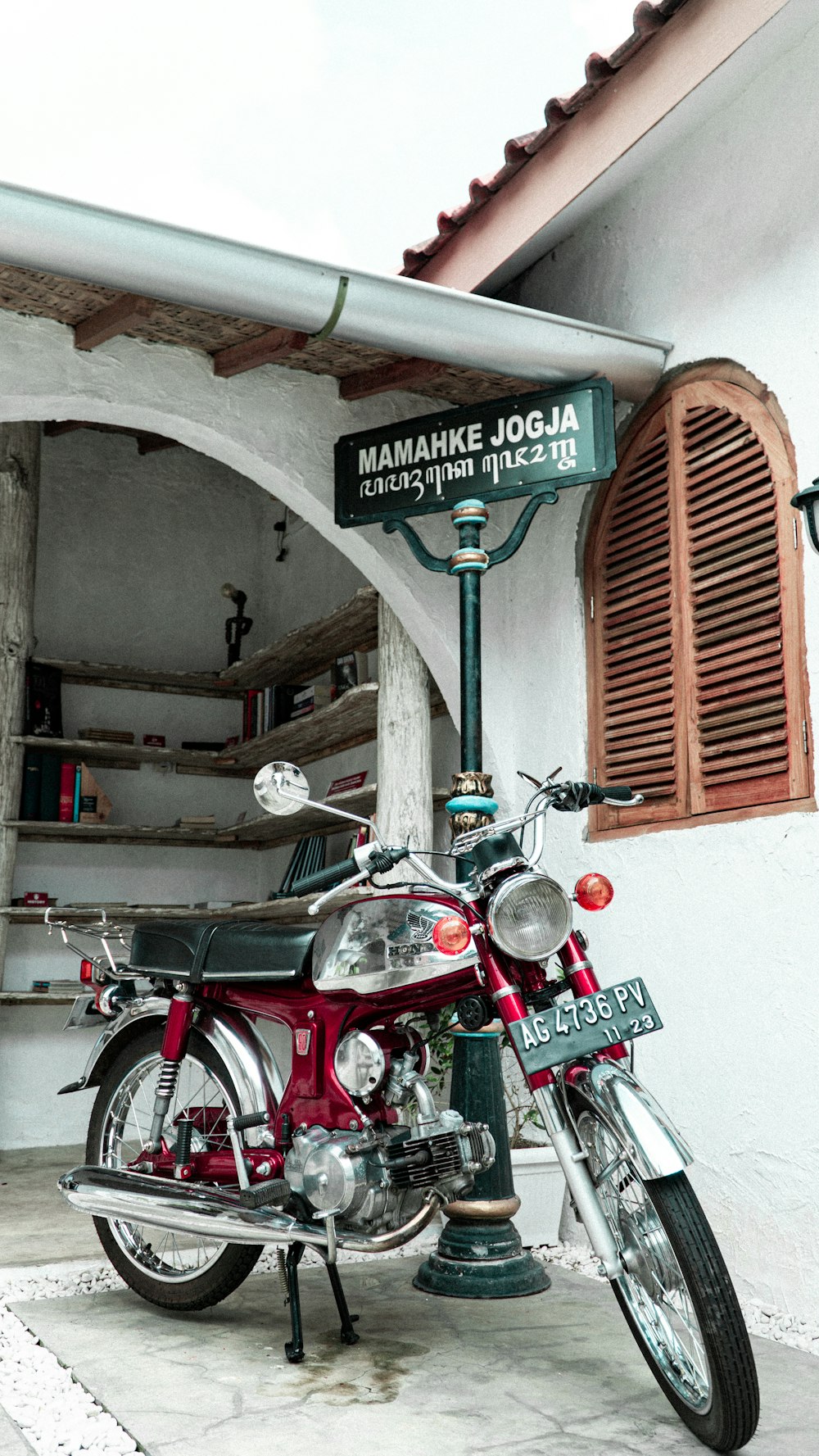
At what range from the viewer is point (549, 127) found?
3398 millimetres

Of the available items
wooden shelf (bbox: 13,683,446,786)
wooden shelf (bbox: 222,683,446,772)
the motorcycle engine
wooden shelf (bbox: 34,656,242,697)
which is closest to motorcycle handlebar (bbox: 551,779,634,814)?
the motorcycle engine

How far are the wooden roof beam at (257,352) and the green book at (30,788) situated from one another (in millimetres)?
2470

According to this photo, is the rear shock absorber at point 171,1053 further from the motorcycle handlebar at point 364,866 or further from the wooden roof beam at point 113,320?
the wooden roof beam at point 113,320

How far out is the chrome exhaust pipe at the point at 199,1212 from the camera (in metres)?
2.39

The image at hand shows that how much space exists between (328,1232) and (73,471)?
4702 millimetres

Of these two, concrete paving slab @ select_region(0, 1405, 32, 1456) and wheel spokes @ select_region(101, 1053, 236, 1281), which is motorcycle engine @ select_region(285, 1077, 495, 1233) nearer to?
wheel spokes @ select_region(101, 1053, 236, 1281)

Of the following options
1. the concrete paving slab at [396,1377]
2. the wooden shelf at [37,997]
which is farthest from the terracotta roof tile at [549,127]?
the wooden shelf at [37,997]

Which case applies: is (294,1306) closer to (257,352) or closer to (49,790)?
(257,352)

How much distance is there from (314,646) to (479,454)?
201 centimetres

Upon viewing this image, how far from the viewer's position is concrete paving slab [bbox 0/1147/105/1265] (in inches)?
136

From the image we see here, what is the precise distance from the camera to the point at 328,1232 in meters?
2.36

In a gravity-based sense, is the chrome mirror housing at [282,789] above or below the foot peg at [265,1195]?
above

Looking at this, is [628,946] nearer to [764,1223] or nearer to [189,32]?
[764,1223]

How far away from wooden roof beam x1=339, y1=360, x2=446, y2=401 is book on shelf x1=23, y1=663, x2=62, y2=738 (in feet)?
7.84
